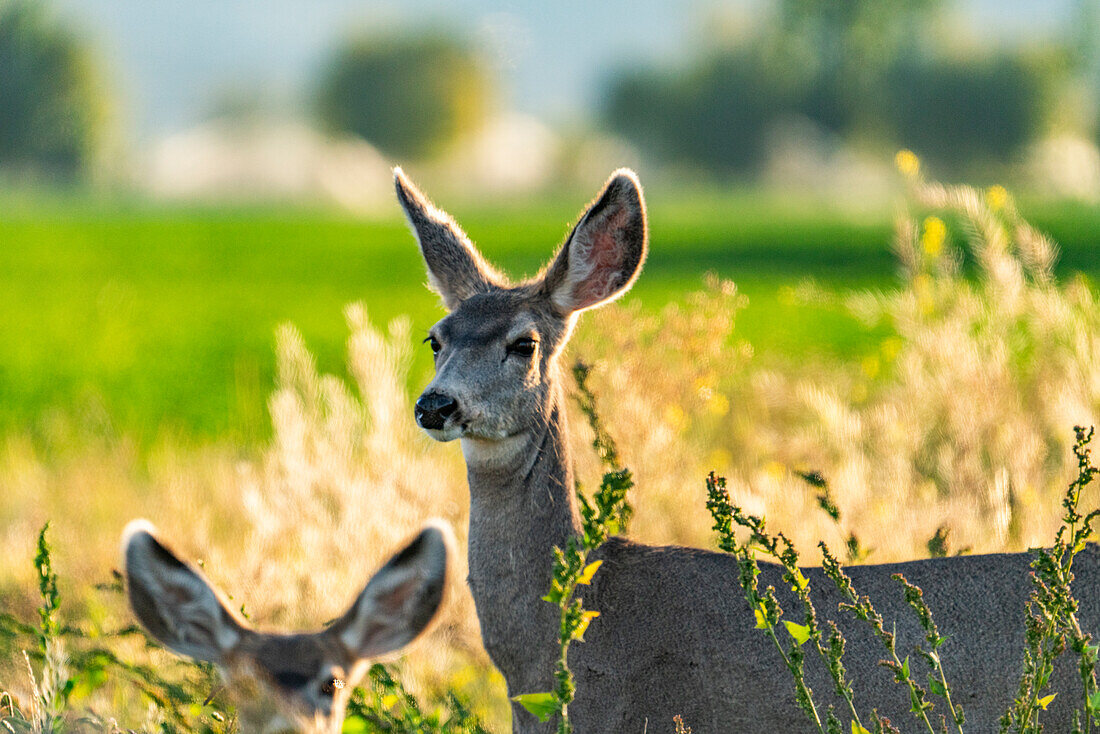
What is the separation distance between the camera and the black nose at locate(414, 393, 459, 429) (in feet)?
12.5

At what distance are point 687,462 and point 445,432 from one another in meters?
2.97

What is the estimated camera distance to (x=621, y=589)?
3.96m

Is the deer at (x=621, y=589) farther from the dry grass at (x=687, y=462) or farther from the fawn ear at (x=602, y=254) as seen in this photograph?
the dry grass at (x=687, y=462)

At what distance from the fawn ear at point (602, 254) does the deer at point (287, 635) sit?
4.39 ft

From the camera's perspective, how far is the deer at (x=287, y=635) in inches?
114

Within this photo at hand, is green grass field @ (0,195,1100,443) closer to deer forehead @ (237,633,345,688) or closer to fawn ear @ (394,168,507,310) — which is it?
fawn ear @ (394,168,507,310)

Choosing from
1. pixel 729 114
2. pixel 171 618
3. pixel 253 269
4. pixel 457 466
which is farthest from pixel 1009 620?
pixel 729 114

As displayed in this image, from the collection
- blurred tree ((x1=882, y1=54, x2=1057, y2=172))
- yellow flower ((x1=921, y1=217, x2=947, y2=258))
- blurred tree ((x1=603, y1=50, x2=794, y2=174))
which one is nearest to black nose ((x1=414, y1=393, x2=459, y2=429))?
yellow flower ((x1=921, y1=217, x2=947, y2=258))

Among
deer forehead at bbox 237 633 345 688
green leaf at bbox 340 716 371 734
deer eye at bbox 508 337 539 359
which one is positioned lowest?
green leaf at bbox 340 716 371 734

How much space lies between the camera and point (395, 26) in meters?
139

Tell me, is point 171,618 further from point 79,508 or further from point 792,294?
point 79,508

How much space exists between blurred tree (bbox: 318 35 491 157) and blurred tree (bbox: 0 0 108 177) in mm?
24925

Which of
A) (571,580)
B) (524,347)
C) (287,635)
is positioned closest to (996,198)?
(524,347)

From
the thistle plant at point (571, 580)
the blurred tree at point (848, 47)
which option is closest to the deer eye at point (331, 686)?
the thistle plant at point (571, 580)
